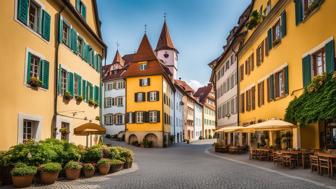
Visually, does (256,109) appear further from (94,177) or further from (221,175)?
(94,177)

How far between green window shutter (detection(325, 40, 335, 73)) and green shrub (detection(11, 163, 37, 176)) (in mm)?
11546

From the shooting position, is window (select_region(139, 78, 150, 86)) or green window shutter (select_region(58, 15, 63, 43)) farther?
window (select_region(139, 78, 150, 86))

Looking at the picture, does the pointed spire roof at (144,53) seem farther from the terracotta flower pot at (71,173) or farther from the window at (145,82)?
the terracotta flower pot at (71,173)

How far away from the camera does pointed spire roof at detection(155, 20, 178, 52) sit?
7181 centimetres

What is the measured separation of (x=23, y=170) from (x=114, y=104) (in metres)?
50.7

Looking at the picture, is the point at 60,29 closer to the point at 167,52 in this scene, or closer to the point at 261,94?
the point at 261,94

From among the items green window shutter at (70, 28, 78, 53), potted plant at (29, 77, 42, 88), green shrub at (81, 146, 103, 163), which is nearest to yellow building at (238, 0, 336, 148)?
green shrub at (81, 146, 103, 163)

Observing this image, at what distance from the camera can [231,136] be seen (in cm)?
4069

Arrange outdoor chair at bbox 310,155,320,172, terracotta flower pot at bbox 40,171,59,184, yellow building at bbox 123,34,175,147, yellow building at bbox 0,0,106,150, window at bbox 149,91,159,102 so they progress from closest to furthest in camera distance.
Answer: terracotta flower pot at bbox 40,171,59,184
yellow building at bbox 0,0,106,150
outdoor chair at bbox 310,155,320,172
yellow building at bbox 123,34,175,147
window at bbox 149,91,159,102

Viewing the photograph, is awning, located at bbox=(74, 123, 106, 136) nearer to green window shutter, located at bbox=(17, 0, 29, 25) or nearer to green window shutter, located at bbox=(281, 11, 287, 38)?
green window shutter, located at bbox=(17, 0, 29, 25)

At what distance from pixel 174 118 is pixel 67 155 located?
1877 inches

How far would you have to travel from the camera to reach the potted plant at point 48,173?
12508 millimetres

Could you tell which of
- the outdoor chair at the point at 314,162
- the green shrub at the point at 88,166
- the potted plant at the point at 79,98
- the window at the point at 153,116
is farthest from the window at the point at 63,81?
the window at the point at 153,116

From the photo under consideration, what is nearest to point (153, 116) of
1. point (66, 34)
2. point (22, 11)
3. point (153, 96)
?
point (153, 96)
